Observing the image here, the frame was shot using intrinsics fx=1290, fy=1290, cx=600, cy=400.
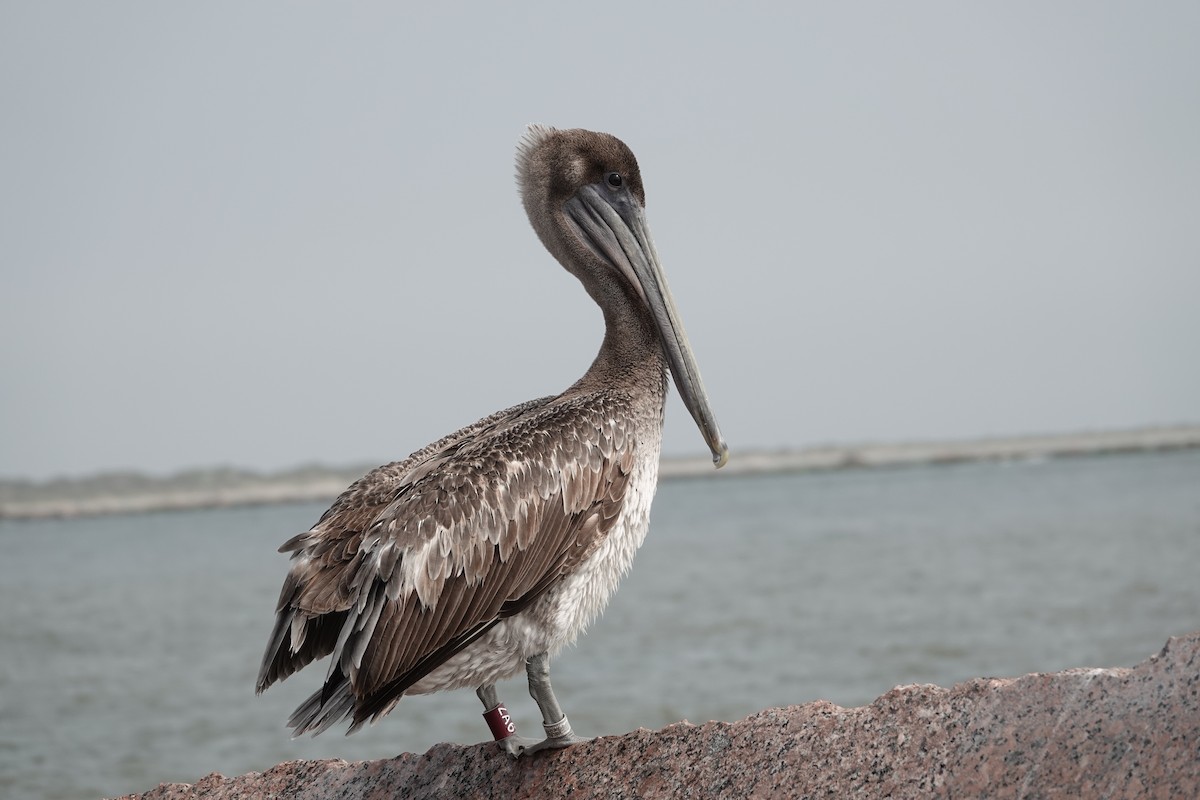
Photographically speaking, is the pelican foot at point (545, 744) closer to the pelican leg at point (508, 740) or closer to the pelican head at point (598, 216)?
the pelican leg at point (508, 740)

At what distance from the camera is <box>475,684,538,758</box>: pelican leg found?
153 inches

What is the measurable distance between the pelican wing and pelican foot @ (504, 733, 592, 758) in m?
0.37

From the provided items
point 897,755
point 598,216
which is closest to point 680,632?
point 598,216

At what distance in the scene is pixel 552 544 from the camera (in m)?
3.93

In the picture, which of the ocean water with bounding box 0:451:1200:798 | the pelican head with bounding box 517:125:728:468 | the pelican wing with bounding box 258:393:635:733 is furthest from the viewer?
the ocean water with bounding box 0:451:1200:798

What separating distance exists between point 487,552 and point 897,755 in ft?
4.32

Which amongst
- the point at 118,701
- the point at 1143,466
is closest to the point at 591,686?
the point at 118,701

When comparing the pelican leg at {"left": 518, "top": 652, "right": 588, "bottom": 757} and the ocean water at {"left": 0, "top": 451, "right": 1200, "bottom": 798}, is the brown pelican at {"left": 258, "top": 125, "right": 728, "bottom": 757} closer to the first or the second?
the pelican leg at {"left": 518, "top": 652, "right": 588, "bottom": 757}

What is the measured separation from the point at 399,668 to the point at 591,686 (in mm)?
9975

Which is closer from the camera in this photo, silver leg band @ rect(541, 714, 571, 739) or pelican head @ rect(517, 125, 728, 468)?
silver leg band @ rect(541, 714, 571, 739)

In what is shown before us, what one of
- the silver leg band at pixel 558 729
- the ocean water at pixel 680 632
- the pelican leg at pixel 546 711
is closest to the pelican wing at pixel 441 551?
the pelican leg at pixel 546 711

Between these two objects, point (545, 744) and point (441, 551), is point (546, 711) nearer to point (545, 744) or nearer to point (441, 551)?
point (545, 744)

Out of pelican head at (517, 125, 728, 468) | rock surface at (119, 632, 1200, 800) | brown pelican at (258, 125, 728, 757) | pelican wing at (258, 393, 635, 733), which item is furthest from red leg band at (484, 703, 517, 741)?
pelican head at (517, 125, 728, 468)

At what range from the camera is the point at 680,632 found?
17703 millimetres
